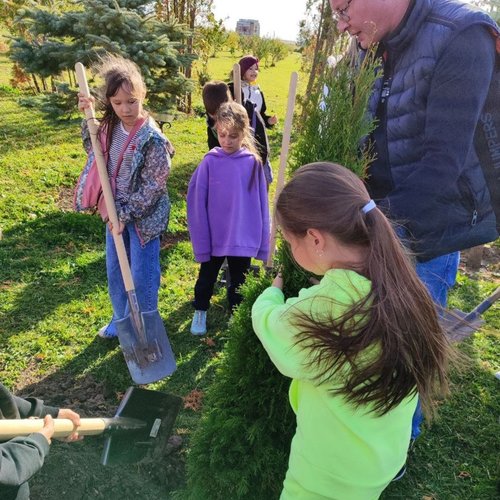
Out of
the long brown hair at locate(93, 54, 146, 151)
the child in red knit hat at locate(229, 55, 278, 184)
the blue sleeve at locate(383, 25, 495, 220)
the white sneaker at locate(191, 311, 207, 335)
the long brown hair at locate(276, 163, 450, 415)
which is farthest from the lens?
the child in red knit hat at locate(229, 55, 278, 184)

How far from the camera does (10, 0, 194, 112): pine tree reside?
5953mm

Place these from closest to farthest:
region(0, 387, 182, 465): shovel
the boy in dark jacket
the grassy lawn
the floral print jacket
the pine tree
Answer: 1. the boy in dark jacket
2. region(0, 387, 182, 465): shovel
3. the grassy lawn
4. the floral print jacket
5. the pine tree

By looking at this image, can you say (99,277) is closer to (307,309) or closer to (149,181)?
(149,181)

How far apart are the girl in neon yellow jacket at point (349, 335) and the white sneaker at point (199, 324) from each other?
2.34 meters

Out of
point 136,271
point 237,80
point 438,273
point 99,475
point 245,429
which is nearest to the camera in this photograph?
point 245,429

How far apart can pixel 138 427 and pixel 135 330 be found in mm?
901

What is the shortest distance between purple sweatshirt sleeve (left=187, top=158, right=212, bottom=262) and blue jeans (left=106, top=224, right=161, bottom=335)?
31cm

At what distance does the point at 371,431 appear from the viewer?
1.43m

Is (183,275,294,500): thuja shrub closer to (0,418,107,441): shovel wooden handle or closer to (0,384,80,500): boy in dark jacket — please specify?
(0,418,107,441): shovel wooden handle

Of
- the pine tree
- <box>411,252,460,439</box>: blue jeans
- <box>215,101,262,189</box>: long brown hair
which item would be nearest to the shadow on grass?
<box>215,101,262,189</box>: long brown hair

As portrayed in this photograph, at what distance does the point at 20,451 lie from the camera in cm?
153

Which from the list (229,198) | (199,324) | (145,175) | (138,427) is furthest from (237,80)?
(138,427)

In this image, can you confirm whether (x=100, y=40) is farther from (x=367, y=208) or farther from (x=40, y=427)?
(x=367, y=208)

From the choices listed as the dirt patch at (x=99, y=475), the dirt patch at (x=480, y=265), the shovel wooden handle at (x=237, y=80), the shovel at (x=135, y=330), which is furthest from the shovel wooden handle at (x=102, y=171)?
the dirt patch at (x=480, y=265)
